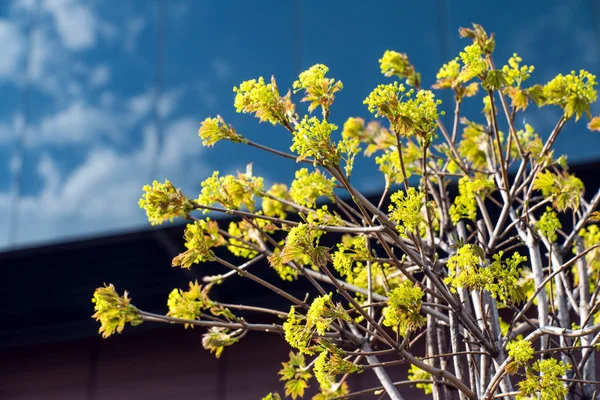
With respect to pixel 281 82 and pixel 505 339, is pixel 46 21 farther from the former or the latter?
Answer: pixel 505 339

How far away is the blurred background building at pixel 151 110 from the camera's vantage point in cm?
776

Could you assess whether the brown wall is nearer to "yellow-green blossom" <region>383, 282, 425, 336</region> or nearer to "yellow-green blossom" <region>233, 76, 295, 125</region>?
"yellow-green blossom" <region>383, 282, 425, 336</region>

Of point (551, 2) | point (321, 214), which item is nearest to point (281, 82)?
point (551, 2)

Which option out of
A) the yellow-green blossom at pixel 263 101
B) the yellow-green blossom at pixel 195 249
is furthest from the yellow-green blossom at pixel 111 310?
the yellow-green blossom at pixel 263 101

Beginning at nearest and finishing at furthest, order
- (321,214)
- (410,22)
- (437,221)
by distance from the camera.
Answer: (321,214) < (437,221) < (410,22)

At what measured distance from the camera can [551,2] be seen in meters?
7.43

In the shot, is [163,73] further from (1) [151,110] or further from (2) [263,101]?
(2) [263,101]

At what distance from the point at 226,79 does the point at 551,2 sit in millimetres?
3350

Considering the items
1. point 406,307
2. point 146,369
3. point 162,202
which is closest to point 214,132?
point 162,202

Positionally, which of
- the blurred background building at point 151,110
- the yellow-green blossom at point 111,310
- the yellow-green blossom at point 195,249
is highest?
the blurred background building at point 151,110

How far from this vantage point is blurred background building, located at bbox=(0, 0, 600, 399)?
7762 mm

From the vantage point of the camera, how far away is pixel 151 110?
8.61m

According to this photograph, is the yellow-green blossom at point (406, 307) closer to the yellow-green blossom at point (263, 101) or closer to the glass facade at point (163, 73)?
the yellow-green blossom at point (263, 101)

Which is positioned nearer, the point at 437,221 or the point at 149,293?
the point at 437,221
